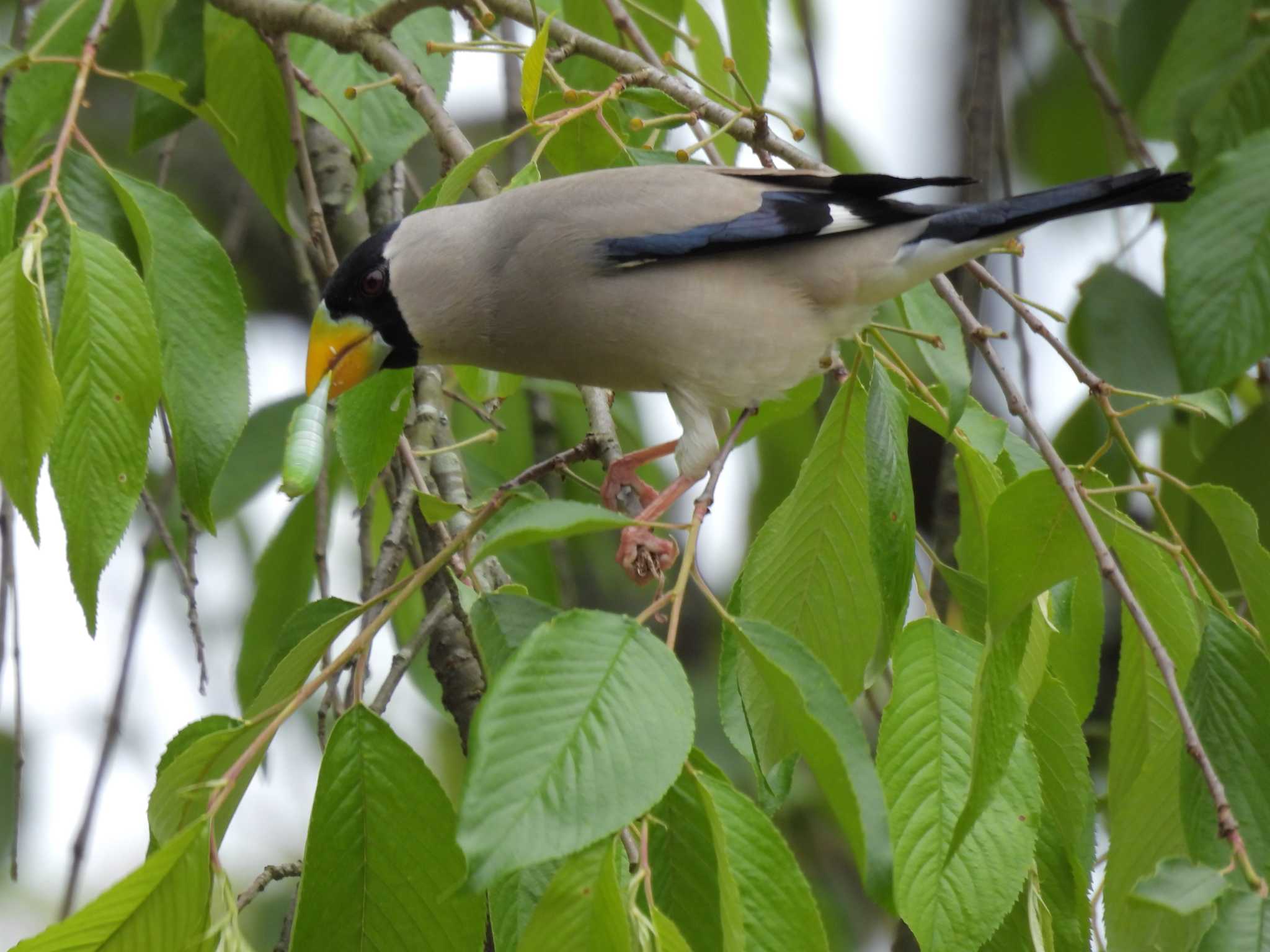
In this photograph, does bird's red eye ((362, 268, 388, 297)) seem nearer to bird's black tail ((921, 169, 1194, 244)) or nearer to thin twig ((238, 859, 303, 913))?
bird's black tail ((921, 169, 1194, 244))

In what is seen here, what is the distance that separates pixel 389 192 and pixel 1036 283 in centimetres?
251

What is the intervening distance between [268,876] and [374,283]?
1.18 metres

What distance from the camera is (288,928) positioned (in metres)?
2.36

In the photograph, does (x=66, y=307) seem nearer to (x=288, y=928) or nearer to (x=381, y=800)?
(x=381, y=800)

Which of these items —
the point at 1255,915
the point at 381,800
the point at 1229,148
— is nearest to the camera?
the point at 1255,915

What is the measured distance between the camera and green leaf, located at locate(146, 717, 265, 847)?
5.12ft

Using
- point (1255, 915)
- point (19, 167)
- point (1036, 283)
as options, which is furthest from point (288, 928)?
point (1036, 283)

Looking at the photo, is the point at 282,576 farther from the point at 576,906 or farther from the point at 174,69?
the point at 576,906

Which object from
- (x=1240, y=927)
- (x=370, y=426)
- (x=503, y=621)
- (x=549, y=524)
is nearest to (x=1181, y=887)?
(x=1240, y=927)

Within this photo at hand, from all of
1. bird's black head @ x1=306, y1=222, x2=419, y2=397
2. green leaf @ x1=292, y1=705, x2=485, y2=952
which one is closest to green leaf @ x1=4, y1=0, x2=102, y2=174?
bird's black head @ x1=306, y1=222, x2=419, y2=397

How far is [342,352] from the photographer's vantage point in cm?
265

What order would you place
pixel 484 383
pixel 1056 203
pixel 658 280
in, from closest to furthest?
pixel 1056 203, pixel 658 280, pixel 484 383

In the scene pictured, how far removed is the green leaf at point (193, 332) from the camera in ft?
7.06

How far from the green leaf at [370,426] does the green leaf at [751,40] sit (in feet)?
3.42
